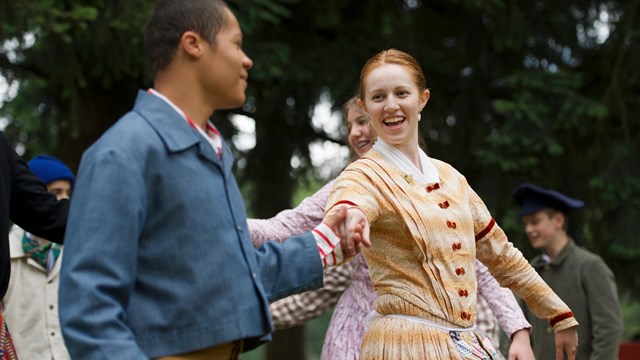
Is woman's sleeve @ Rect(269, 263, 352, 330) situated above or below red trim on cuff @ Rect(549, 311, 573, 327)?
below

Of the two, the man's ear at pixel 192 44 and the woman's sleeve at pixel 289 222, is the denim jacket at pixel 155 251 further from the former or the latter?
the woman's sleeve at pixel 289 222

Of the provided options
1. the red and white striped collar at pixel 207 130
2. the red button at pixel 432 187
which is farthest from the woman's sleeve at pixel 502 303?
the red and white striped collar at pixel 207 130

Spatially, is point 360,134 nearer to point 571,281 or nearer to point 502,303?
point 502,303

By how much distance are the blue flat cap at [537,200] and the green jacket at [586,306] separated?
27cm

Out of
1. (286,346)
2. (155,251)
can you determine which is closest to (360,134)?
(155,251)

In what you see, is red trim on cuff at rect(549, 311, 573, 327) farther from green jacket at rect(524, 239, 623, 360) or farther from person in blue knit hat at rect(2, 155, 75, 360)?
person in blue knit hat at rect(2, 155, 75, 360)

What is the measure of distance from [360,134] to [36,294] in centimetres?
208

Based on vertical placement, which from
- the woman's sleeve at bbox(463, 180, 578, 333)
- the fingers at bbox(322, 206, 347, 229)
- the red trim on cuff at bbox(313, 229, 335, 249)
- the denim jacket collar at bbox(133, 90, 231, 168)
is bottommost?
the woman's sleeve at bbox(463, 180, 578, 333)

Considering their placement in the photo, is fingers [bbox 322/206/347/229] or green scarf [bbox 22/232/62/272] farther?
green scarf [bbox 22/232/62/272]

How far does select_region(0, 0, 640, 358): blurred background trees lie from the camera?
9.16m

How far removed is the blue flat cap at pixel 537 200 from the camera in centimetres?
672

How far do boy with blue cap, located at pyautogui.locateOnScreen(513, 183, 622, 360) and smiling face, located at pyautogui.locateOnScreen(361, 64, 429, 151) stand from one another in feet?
10.5

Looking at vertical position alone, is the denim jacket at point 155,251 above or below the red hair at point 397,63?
below

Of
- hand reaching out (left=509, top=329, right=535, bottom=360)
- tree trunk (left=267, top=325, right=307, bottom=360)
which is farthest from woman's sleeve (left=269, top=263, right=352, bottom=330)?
tree trunk (left=267, top=325, right=307, bottom=360)
